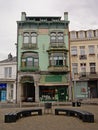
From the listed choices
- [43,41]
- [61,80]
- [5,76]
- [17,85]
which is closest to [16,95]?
[17,85]

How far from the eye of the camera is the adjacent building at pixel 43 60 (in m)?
37.3

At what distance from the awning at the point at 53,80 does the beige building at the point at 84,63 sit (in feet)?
6.30

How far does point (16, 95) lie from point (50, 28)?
1283 centimetres

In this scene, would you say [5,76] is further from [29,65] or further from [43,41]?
[43,41]

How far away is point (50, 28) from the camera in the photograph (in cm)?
3931

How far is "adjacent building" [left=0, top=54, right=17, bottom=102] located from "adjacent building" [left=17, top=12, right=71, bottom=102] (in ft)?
6.61

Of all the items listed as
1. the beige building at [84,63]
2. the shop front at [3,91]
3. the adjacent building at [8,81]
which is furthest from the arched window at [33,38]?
the shop front at [3,91]

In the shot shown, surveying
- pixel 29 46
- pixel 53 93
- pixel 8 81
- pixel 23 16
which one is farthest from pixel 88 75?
pixel 23 16

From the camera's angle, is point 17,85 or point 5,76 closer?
point 17,85

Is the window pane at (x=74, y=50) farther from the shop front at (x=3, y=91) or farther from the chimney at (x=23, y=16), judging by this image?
the shop front at (x=3, y=91)

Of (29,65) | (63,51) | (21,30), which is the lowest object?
(29,65)

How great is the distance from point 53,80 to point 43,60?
382 cm

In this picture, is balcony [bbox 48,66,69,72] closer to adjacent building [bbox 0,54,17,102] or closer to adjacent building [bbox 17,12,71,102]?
adjacent building [bbox 17,12,71,102]

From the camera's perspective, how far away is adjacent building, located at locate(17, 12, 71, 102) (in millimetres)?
37312
